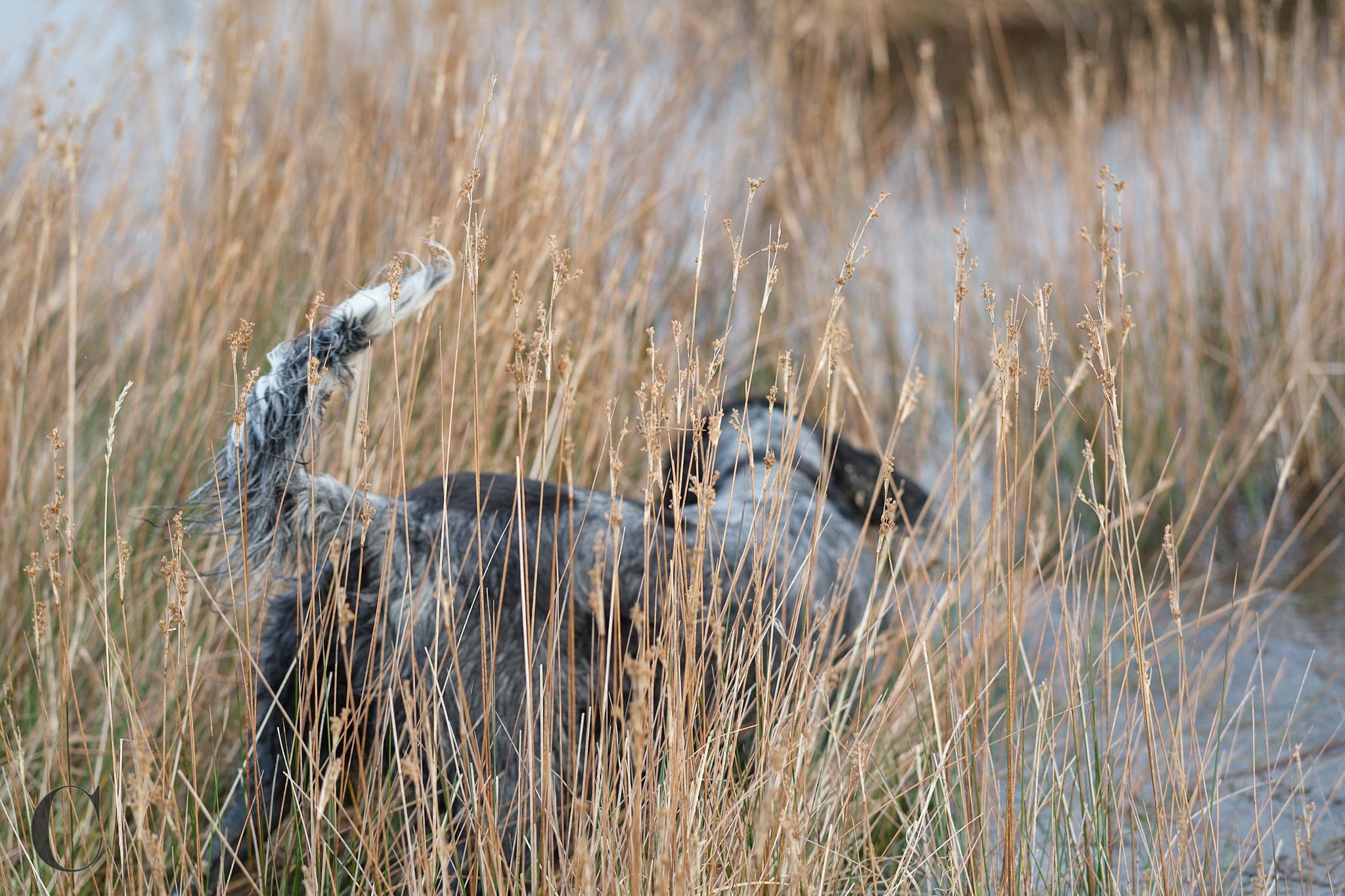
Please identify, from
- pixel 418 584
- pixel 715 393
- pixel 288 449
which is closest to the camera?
pixel 715 393

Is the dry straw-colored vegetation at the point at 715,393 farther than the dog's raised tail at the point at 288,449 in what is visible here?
No

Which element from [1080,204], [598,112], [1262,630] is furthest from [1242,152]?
[598,112]

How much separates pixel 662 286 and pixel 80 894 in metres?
2.80

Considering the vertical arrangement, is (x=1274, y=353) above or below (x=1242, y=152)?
below

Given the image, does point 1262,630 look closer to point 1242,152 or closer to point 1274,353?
point 1274,353

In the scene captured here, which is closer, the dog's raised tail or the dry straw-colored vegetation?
the dry straw-colored vegetation

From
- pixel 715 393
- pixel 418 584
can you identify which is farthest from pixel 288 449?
pixel 715 393

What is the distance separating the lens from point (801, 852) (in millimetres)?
1475

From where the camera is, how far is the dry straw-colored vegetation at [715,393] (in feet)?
4.89

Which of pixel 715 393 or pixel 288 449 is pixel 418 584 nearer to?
pixel 288 449

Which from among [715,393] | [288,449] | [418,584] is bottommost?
[418,584]

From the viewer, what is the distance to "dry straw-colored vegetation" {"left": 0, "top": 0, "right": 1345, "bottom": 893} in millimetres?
1490

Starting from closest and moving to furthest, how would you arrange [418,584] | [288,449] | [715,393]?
[715,393], [288,449], [418,584]

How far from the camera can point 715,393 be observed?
136 cm
